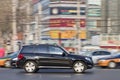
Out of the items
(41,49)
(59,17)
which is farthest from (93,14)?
(41,49)

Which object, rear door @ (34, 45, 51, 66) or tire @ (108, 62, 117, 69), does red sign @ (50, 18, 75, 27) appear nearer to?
tire @ (108, 62, 117, 69)

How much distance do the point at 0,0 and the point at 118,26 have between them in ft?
141

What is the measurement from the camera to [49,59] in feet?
66.2

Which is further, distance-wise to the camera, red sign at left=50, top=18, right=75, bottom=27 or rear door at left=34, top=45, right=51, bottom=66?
red sign at left=50, top=18, right=75, bottom=27

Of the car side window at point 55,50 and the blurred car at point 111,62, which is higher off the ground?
the car side window at point 55,50

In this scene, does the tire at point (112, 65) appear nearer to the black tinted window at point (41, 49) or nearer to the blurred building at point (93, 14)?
the black tinted window at point (41, 49)

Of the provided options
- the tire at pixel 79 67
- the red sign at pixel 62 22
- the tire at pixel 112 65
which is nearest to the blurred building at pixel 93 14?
the red sign at pixel 62 22

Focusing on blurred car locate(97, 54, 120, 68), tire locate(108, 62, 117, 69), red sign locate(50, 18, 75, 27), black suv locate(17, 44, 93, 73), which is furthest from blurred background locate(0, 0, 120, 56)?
black suv locate(17, 44, 93, 73)

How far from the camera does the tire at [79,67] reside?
20.3 meters

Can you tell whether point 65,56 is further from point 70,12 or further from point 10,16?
point 70,12

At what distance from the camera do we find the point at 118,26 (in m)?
90.3

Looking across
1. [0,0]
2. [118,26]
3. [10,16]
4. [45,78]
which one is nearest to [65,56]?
[45,78]

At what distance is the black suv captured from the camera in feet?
66.2

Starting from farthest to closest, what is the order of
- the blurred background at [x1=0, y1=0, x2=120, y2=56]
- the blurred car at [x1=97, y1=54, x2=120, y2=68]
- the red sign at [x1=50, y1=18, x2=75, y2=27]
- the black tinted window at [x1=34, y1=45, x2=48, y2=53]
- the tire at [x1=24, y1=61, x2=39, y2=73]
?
the red sign at [x1=50, y1=18, x2=75, y2=27] → the blurred background at [x1=0, y1=0, x2=120, y2=56] → the blurred car at [x1=97, y1=54, x2=120, y2=68] → the black tinted window at [x1=34, y1=45, x2=48, y2=53] → the tire at [x1=24, y1=61, x2=39, y2=73]
